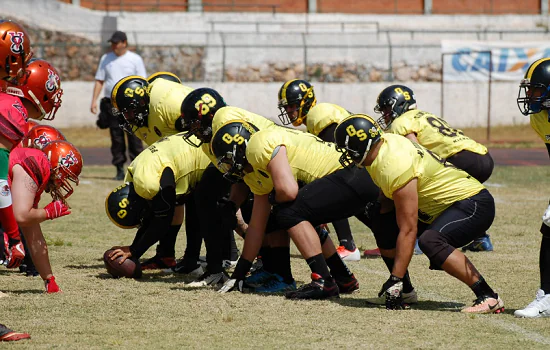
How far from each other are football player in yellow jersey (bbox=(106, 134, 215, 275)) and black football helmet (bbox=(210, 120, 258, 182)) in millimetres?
955

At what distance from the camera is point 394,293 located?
253 inches

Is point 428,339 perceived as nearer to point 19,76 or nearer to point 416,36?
point 19,76

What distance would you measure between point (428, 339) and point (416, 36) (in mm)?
26047

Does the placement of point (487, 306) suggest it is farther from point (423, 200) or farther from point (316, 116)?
point (316, 116)

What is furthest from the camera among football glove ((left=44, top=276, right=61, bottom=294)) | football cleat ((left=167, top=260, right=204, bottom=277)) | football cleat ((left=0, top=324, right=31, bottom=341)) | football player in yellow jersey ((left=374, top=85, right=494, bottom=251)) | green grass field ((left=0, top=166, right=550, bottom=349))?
football player in yellow jersey ((left=374, top=85, right=494, bottom=251))

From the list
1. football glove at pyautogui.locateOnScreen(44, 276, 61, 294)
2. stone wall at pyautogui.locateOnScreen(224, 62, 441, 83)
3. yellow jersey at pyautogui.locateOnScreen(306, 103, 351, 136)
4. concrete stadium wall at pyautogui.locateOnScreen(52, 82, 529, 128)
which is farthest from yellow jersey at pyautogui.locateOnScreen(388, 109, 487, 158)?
stone wall at pyautogui.locateOnScreen(224, 62, 441, 83)

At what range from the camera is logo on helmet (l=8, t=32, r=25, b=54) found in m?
6.86

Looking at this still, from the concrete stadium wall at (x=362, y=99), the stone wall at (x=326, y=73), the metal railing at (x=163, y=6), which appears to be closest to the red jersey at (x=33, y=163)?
the concrete stadium wall at (x=362, y=99)

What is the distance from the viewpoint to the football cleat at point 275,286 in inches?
290

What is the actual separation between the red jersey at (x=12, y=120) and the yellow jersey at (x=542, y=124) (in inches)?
156

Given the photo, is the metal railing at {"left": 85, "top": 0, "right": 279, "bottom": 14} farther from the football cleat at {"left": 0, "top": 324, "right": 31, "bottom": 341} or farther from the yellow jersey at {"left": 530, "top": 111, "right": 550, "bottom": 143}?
the football cleat at {"left": 0, "top": 324, "right": 31, "bottom": 341}

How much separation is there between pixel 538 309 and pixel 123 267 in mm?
3645

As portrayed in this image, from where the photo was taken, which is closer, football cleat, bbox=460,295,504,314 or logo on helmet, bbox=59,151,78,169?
football cleat, bbox=460,295,504,314

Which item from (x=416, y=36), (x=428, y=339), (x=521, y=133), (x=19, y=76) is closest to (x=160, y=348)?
A: (x=428, y=339)
